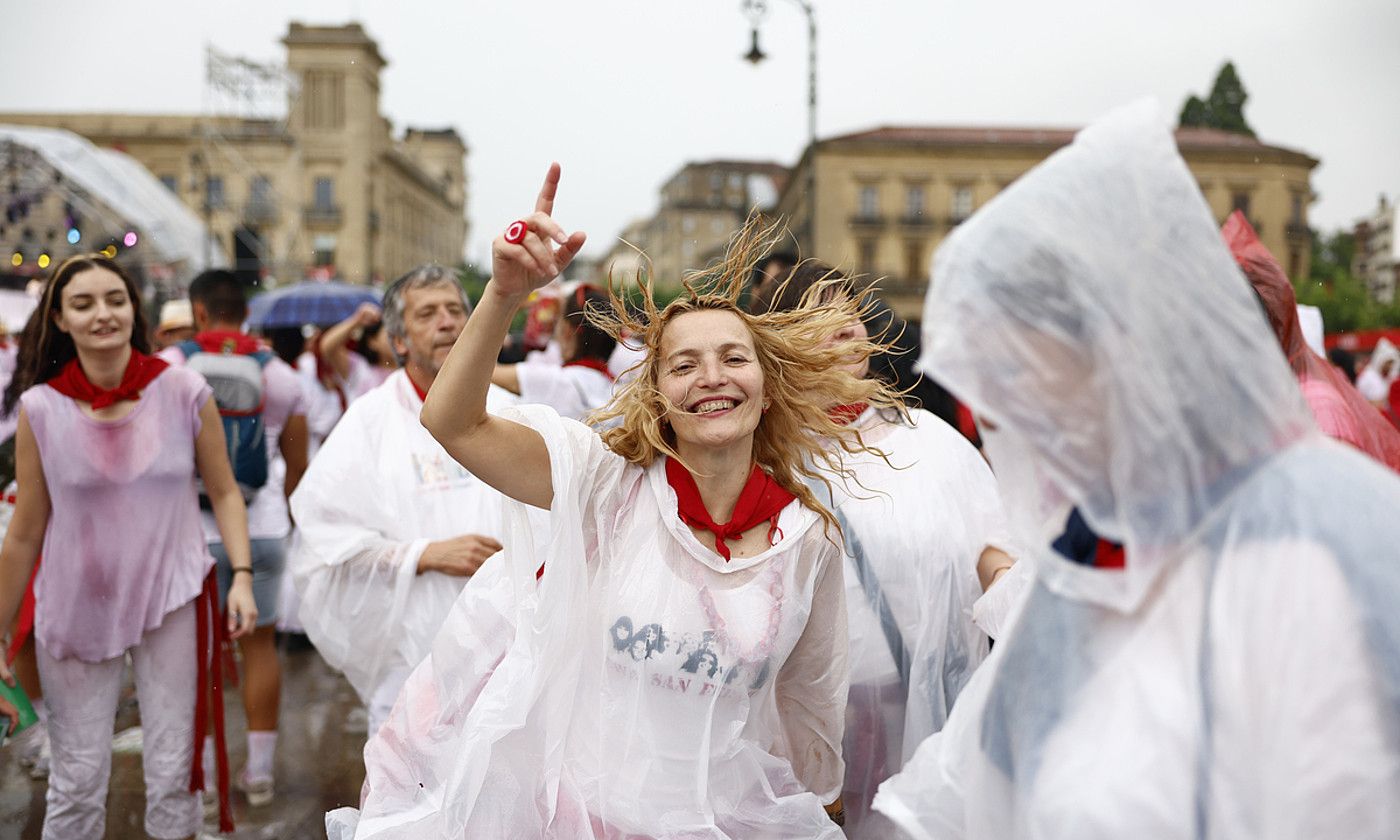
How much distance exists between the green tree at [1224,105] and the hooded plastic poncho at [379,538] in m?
57.2

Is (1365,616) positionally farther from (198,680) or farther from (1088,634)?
(198,680)

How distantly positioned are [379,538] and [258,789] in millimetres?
1740

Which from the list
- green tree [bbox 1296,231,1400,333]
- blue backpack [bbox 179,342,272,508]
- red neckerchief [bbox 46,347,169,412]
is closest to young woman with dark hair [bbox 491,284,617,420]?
blue backpack [bbox 179,342,272,508]

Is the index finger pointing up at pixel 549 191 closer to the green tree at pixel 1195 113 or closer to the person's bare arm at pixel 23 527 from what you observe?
the person's bare arm at pixel 23 527

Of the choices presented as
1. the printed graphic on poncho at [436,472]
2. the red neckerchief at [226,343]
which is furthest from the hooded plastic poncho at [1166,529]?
the red neckerchief at [226,343]

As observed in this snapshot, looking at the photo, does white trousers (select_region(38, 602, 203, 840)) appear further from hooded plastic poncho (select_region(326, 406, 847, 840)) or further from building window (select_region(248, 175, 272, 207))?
building window (select_region(248, 175, 272, 207))

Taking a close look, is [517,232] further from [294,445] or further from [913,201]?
[913,201]

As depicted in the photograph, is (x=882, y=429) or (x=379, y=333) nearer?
(x=882, y=429)

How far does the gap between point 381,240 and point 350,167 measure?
6.40 m

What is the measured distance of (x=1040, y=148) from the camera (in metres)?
58.5

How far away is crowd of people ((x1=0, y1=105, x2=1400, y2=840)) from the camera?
1323mm

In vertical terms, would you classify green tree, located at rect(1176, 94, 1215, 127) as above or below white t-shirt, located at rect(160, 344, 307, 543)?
above

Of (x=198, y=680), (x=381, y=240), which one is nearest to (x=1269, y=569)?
(x=198, y=680)

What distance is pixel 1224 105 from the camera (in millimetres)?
53375
